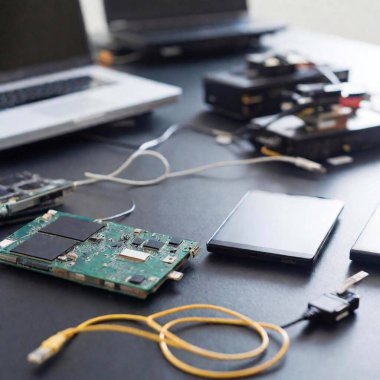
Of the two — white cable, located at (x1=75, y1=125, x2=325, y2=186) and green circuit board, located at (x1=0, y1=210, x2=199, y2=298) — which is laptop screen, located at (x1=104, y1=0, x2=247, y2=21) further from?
green circuit board, located at (x1=0, y1=210, x2=199, y2=298)

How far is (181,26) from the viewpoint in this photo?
5.77 ft

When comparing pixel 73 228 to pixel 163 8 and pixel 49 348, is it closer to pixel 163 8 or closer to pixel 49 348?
pixel 49 348

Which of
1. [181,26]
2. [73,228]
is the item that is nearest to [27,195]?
[73,228]

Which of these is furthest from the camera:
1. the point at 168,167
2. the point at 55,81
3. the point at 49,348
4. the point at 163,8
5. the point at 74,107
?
the point at 163,8

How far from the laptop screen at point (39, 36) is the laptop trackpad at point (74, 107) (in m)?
0.21

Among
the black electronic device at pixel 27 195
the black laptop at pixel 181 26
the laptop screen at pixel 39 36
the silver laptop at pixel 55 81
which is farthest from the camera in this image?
the black laptop at pixel 181 26

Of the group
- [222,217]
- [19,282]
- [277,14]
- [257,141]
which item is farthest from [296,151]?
[277,14]

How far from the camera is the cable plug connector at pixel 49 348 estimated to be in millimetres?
569

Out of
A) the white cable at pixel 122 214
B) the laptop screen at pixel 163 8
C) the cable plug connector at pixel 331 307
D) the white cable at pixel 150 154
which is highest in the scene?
the laptop screen at pixel 163 8

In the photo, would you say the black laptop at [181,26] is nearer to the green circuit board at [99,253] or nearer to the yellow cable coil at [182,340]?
the green circuit board at [99,253]

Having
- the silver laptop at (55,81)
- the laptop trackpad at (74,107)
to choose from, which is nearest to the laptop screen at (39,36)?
the silver laptop at (55,81)

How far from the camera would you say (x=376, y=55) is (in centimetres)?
156

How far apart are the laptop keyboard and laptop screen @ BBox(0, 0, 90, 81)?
7cm

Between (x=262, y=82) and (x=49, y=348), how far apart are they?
0.77 meters
